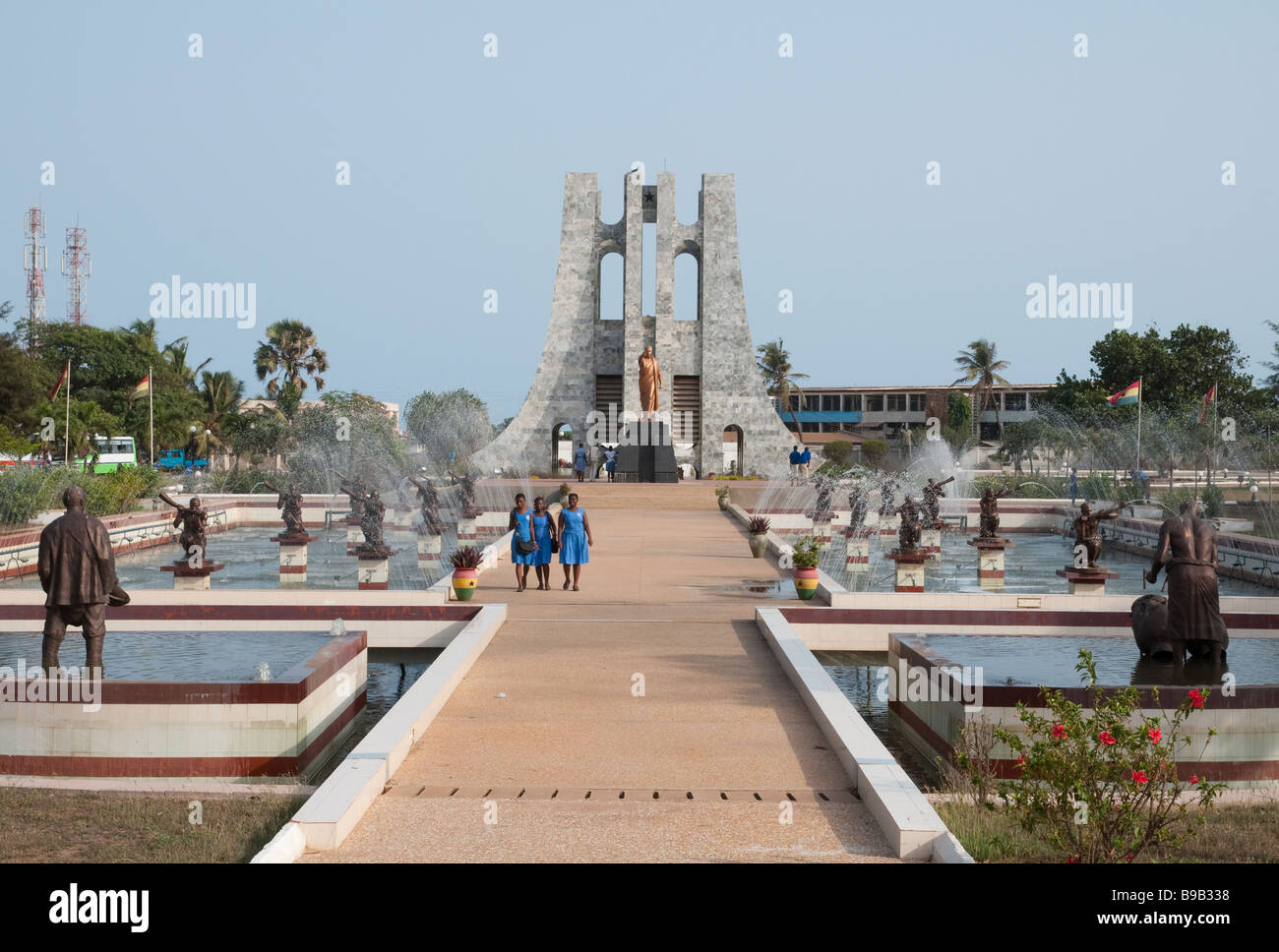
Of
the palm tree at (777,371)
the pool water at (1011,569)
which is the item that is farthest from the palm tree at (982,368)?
the pool water at (1011,569)

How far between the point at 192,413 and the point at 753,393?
2837 centimetres

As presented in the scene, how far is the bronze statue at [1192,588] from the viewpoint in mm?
10367

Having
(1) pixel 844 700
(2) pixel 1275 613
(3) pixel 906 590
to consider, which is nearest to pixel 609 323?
(3) pixel 906 590

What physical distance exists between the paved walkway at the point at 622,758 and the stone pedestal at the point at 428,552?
19.4 feet

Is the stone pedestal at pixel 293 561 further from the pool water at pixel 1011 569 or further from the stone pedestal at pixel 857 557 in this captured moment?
the stone pedestal at pixel 857 557

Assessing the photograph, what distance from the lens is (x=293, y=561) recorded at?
696 inches

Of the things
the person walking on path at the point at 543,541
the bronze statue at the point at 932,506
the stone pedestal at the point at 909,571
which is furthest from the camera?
the bronze statue at the point at 932,506

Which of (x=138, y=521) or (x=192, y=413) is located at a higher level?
(x=192, y=413)

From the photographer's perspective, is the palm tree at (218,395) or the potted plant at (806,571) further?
the palm tree at (218,395)

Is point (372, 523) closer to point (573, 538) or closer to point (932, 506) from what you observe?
point (573, 538)

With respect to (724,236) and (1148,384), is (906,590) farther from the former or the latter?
(1148,384)

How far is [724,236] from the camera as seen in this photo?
51906mm

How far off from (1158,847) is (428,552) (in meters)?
16.0

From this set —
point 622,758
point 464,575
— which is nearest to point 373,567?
point 464,575
